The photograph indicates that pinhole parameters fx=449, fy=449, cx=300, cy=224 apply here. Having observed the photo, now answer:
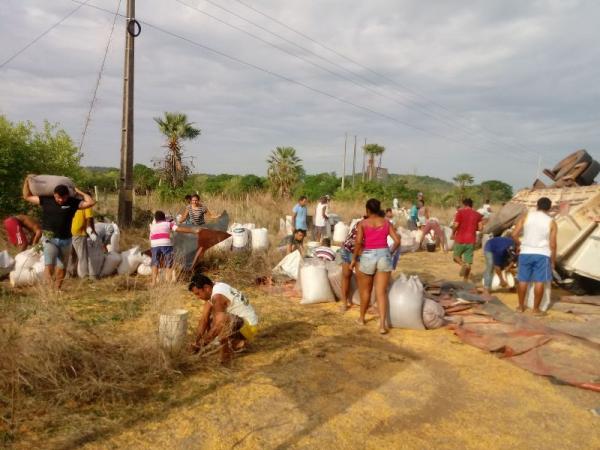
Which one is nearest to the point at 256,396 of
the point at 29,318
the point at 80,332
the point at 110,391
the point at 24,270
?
the point at 110,391

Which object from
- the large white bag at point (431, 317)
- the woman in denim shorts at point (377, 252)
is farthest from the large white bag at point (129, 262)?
the large white bag at point (431, 317)

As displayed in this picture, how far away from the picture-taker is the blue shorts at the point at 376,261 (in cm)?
505

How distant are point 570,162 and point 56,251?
10451 mm

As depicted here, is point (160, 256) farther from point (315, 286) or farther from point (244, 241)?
point (244, 241)

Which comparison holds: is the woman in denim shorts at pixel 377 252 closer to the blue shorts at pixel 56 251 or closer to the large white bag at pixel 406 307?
the large white bag at pixel 406 307

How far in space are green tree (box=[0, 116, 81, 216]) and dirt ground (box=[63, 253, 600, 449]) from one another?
6.75 metres

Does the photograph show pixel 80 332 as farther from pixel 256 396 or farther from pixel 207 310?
pixel 256 396

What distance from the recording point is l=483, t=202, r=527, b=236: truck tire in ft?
32.6

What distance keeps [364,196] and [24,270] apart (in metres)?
18.8

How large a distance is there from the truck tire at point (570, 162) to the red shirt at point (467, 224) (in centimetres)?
406

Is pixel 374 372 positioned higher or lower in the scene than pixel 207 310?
lower

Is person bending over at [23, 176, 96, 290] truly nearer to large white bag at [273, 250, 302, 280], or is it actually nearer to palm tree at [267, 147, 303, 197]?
large white bag at [273, 250, 302, 280]

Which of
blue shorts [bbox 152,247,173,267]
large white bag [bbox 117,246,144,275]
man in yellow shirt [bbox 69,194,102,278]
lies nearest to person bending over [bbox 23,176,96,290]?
man in yellow shirt [bbox 69,194,102,278]

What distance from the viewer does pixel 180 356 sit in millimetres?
3701
